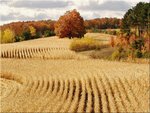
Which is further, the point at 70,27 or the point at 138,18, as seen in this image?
the point at 70,27

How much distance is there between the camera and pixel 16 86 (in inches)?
1442

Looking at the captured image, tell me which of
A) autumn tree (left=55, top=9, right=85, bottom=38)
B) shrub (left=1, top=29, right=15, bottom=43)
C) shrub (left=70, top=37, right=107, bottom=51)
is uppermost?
autumn tree (left=55, top=9, right=85, bottom=38)

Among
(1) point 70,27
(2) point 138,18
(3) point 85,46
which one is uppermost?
(2) point 138,18

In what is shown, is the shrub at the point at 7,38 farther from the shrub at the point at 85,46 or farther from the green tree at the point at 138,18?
the shrub at the point at 85,46

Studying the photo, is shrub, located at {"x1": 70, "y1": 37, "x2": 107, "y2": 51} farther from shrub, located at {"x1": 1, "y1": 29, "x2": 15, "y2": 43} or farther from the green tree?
shrub, located at {"x1": 1, "y1": 29, "x2": 15, "y2": 43}

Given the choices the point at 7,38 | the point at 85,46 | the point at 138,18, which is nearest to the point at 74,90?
the point at 85,46

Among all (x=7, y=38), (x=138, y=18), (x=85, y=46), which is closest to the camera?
(x=85, y=46)

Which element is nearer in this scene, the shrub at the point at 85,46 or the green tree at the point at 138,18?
the shrub at the point at 85,46

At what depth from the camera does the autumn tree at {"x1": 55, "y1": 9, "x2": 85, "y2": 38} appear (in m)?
104

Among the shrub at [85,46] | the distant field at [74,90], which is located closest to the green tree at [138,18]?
the shrub at [85,46]

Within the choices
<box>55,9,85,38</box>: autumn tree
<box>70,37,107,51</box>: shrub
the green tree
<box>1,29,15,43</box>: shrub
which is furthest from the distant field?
<box>1,29,15,43</box>: shrub

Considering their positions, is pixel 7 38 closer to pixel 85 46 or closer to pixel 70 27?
pixel 70 27

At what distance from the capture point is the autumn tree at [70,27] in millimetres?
104062

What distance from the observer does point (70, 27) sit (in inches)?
4117
